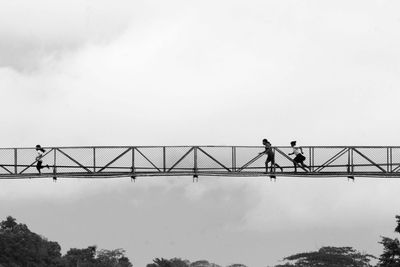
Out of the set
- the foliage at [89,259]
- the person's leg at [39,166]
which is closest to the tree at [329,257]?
the foliage at [89,259]

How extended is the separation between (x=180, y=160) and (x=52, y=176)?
6336mm

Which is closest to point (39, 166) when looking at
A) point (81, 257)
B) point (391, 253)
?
point (391, 253)

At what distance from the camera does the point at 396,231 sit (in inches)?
3979

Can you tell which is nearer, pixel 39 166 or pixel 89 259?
pixel 39 166

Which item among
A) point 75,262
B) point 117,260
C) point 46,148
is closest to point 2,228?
point 75,262

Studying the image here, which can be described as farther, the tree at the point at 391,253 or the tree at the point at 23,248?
the tree at the point at 23,248

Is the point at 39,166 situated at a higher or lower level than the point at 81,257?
higher

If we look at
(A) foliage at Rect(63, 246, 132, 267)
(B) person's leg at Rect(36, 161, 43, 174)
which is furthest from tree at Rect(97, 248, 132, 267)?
(B) person's leg at Rect(36, 161, 43, 174)

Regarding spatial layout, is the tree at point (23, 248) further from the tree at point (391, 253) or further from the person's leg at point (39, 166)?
the person's leg at point (39, 166)

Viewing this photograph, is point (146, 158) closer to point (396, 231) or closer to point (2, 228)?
point (396, 231)

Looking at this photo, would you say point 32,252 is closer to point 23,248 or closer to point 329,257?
point 23,248

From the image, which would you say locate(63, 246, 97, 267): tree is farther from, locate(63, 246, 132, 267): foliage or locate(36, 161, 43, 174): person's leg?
locate(36, 161, 43, 174): person's leg

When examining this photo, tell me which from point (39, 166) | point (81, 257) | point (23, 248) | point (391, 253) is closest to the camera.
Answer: point (39, 166)

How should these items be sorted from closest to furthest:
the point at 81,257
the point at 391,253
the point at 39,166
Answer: the point at 39,166
the point at 391,253
the point at 81,257
